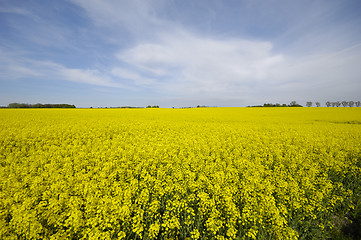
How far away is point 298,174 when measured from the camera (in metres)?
7.70

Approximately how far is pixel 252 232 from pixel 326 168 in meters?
7.57

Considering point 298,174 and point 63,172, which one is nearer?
point 63,172

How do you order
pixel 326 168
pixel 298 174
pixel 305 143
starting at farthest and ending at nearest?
1. pixel 305 143
2. pixel 326 168
3. pixel 298 174

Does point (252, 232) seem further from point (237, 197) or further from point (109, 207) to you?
point (109, 207)

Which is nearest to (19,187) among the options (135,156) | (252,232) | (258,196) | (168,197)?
(135,156)

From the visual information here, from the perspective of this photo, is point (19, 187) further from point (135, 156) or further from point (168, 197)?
point (168, 197)

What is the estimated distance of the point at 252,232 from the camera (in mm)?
3855

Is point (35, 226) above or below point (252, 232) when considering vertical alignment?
Answer: above

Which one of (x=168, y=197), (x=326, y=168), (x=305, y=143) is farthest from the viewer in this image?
(x=305, y=143)

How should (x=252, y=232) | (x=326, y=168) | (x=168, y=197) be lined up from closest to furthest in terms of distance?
1. (x=252, y=232)
2. (x=168, y=197)
3. (x=326, y=168)

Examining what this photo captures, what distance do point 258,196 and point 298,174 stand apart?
3.71 metres

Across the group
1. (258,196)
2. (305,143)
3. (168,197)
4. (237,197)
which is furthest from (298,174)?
(305,143)

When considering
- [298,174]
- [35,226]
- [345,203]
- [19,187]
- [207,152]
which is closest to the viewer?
[35,226]

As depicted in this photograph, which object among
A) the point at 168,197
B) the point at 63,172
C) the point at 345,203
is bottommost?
the point at 345,203
